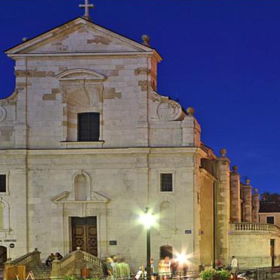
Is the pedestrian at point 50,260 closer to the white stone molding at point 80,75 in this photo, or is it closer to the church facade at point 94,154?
the church facade at point 94,154

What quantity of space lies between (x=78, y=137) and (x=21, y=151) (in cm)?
348

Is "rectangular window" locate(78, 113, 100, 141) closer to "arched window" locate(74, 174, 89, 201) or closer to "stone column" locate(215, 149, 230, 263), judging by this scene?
"arched window" locate(74, 174, 89, 201)

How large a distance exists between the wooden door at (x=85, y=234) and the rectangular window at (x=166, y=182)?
4.41m

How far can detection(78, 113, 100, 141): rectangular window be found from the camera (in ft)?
141

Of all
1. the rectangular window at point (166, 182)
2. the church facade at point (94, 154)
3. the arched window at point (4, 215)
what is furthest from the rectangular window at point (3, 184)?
the rectangular window at point (166, 182)

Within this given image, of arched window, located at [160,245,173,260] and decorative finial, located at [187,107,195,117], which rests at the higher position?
decorative finial, located at [187,107,195,117]

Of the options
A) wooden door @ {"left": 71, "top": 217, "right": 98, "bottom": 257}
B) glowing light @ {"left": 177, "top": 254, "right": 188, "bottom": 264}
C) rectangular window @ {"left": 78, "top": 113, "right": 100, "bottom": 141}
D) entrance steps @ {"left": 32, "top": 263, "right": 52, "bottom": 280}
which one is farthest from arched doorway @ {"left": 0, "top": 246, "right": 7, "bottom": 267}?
glowing light @ {"left": 177, "top": 254, "right": 188, "bottom": 264}

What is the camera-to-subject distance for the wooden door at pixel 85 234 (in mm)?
42156

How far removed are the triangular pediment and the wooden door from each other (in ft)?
32.2

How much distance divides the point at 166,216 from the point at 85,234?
4.85 meters

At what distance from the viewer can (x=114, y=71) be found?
1666 inches

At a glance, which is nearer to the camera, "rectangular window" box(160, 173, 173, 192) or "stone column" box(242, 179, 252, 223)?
"rectangular window" box(160, 173, 173, 192)

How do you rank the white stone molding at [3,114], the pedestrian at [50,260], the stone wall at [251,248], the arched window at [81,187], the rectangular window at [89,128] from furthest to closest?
the stone wall at [251,248] < the rectangular window at [89,128] < the white stone molding at [3,114] < the arched window at [81,187] < the pedestrian at [50,260]

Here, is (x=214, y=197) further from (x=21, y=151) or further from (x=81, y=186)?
(x=21, y=151)
